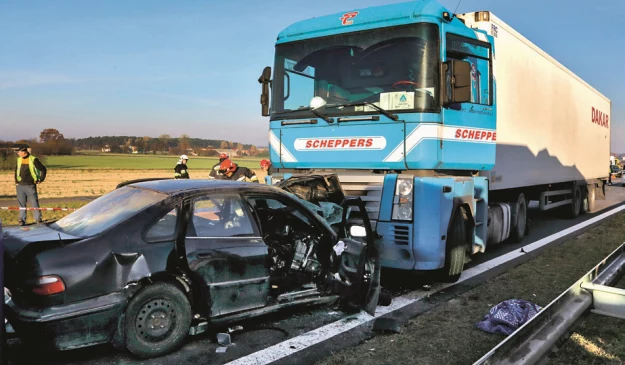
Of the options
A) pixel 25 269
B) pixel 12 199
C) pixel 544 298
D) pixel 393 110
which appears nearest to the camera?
pixel 25 269

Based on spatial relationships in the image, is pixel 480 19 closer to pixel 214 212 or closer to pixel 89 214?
pixel 214 212

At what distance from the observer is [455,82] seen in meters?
5.80

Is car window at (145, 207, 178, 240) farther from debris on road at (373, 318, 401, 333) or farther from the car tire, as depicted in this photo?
debris on road at (373, 318, 401, 333)

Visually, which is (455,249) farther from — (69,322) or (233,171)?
(233,171)

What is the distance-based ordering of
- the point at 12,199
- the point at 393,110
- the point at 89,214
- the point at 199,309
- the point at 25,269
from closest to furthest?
the point at 25,269
the point at 199,309
the point at 89,214
the point at 393,110
the point at 12,199

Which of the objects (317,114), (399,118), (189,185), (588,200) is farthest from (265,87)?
(588,200)

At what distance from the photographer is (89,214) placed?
4332 mm

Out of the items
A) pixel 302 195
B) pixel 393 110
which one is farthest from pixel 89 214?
pixel 393 110

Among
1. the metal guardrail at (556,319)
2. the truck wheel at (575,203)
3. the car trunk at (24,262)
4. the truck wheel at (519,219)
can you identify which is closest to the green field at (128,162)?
the truck wheel at (575,203)

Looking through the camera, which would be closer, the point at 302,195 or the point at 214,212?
the point at 214,212

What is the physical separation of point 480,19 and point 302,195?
370 centimetres

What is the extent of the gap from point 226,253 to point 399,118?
281 centimetres

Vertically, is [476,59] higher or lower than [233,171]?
higher

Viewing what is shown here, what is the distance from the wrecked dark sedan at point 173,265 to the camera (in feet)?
11.1
